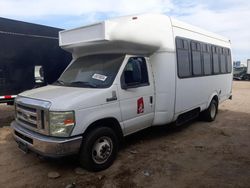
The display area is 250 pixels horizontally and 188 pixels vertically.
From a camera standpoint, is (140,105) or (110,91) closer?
(110,91)

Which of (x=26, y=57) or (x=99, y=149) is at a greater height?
(x=26, y=57)

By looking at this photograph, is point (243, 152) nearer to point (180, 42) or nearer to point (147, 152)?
point (147, 152)

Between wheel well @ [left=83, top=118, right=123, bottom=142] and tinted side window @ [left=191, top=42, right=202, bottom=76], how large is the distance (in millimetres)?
3301

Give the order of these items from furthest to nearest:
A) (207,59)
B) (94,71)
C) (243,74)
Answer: (243,74) → (207,59) → (94,71)

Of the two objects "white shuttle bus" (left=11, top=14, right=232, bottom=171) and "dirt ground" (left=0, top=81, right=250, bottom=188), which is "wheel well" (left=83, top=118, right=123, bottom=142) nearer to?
"white shuttle bus" (left=11, top=14, right=232, bottom=171)

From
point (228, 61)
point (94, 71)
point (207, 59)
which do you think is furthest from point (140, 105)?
point (228, 61)

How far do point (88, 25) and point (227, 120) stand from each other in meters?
6.05

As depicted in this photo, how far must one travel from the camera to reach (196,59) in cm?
774

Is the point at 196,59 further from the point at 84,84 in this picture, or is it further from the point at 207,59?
the point at 84,84

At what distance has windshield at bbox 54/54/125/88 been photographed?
5171 millimetres

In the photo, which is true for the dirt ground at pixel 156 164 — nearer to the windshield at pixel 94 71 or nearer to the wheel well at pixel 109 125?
the wheel well at pixel 109 125

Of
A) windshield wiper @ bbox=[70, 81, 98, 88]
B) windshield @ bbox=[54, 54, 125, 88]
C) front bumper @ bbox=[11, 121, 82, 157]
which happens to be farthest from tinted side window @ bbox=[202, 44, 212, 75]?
front bumper @ bbox=[11, 121, 82, 157]

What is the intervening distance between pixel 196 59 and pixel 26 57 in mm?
5019

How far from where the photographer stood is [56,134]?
436cm
